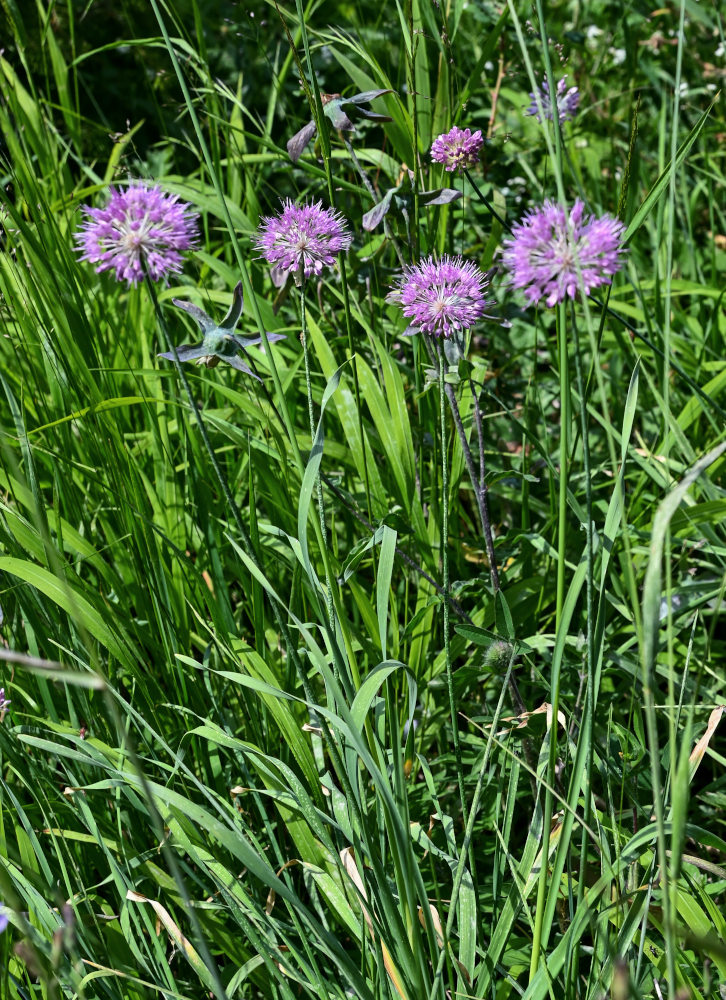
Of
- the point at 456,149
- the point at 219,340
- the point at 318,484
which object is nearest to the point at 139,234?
the point at 219,340

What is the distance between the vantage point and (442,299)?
1.00m

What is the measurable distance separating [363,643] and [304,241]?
1.91 feet

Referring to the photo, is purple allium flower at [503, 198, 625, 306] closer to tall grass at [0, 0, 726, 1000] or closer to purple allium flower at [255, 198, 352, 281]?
tall grass at [0, 0, 726, 1000]

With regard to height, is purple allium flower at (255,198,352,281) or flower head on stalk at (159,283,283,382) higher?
purple allium flower at (255,198,352,281)

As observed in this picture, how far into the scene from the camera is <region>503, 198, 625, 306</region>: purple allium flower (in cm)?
69

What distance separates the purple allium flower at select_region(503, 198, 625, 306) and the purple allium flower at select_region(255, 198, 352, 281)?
346mm

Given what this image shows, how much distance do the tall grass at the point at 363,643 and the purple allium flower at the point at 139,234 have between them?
3.4 inches

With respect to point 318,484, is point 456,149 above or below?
above

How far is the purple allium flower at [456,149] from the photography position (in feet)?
4.08

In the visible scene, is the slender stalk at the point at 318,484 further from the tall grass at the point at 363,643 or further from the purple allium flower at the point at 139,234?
the purple allium flower at the point at 139,234

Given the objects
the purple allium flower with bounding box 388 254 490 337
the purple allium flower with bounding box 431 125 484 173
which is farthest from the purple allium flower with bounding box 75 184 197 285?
the purple allium flower with bounding box 431 125 484 173

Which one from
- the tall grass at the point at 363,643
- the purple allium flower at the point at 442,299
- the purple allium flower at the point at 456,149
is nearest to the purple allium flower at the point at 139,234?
the tall grass at the point at 363,643

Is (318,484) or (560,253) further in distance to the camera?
(318,484)

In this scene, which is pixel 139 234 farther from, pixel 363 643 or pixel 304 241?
pixel 363 643
